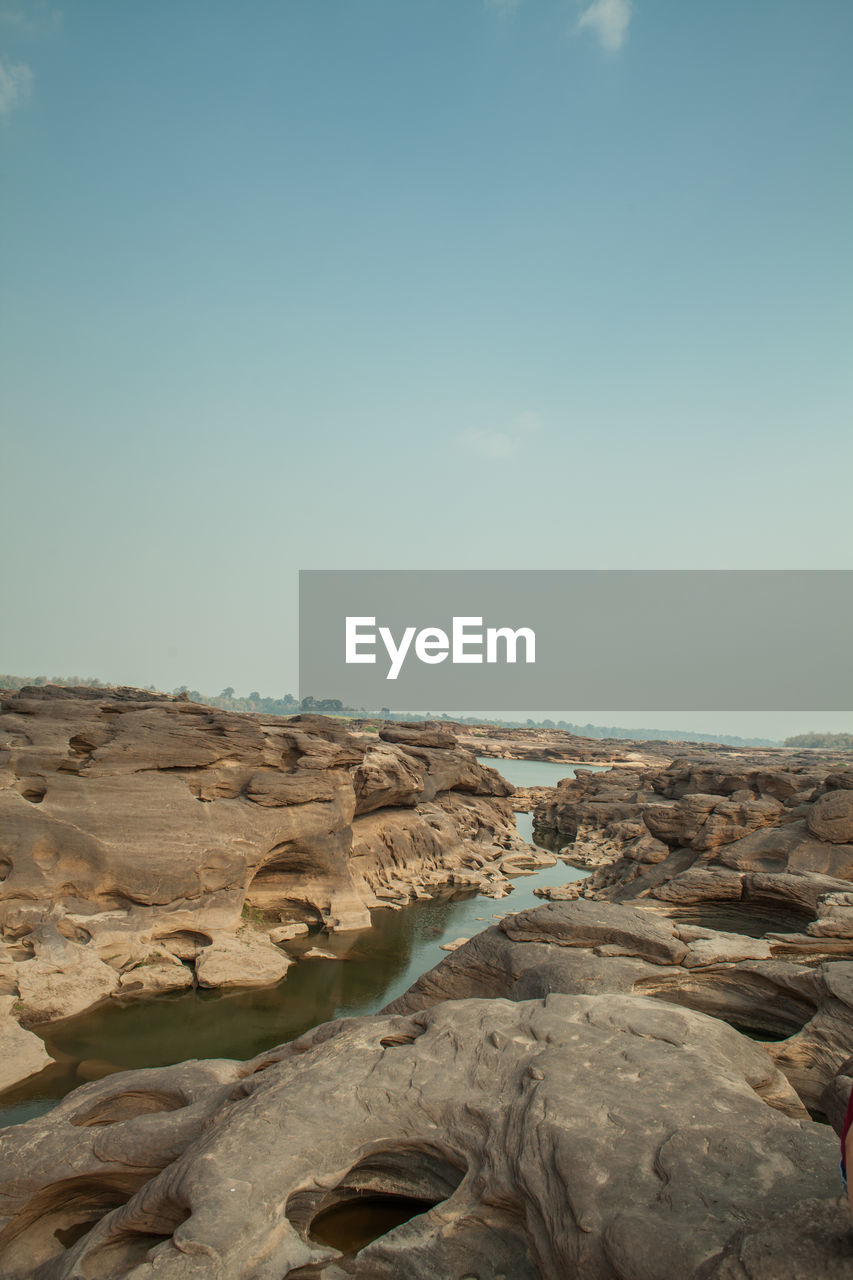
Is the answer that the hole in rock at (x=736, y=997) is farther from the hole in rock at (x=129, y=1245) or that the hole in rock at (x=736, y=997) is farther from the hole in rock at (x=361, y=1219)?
the hole in rock at (x=129, y=1245)

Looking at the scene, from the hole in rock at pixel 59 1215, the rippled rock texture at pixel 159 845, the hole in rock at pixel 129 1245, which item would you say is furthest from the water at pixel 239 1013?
the hole in rock at pixel 129 1245

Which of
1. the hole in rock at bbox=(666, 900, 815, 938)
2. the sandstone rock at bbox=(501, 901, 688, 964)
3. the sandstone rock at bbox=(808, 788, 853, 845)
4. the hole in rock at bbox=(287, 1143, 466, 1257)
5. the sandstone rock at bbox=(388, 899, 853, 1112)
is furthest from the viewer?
the sandstone rock at bbox=(808, 788, 853, 845)

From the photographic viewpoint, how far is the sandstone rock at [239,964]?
18.7 metres

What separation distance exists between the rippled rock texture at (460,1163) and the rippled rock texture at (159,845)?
390 inches

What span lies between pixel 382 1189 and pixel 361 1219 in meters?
0.54

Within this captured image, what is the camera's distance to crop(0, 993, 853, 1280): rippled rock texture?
5055 mm

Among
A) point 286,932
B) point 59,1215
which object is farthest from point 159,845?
point 59,1215

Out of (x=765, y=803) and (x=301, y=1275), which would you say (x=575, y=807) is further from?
(x=301, y=1275)

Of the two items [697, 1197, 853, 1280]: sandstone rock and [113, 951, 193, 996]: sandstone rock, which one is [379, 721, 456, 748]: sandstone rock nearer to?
[113, 951, 193, 996]: sandstone rock

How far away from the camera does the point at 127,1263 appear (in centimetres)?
627

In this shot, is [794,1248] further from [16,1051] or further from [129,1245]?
[16,1051]

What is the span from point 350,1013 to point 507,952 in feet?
23.5

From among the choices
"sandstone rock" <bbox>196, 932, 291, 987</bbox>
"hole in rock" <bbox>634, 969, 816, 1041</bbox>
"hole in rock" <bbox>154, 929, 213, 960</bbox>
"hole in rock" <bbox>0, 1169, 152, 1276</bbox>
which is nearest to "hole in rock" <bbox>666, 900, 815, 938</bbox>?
"hole in rock" <bbox>634, 969, 816, 1041</bbox>

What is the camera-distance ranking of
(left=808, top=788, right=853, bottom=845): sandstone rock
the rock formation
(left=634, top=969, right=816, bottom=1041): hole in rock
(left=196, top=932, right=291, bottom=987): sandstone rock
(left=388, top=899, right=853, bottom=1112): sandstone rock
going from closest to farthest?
(left=388, top=899, right=853, bottom=1112): sandstone rock, the rock formation, (left=634, top=969, right=816, bottom=1041): hole in rock, (left=196, top=932, right=291, bottom=987): sandstone rock, (left=808, top=788, right=853, bottom=845): sandstone rock
